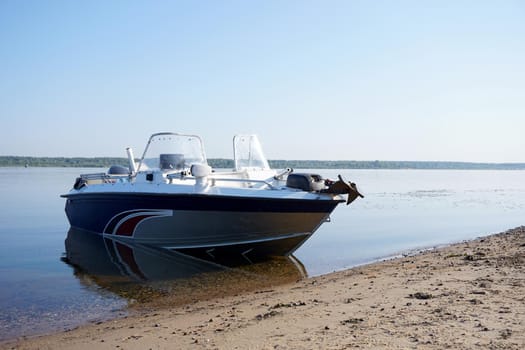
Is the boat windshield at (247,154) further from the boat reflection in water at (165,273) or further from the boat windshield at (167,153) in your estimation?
the boat reflection in water at (165,273)

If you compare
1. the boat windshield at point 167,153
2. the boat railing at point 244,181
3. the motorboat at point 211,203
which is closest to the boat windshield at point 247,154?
the motorboat at point 211,203

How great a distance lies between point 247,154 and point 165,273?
3719 mm

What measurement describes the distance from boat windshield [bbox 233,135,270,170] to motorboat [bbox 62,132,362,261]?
23 millimetres

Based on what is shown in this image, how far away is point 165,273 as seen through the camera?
349 inches

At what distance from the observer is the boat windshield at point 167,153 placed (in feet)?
35.4

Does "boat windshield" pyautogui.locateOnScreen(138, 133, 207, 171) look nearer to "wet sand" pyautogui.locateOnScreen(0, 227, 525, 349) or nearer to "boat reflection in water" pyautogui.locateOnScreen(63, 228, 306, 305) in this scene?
A: "boat reflection in water" pyautogui.locateOnScreen(63, 228, 306, 305)

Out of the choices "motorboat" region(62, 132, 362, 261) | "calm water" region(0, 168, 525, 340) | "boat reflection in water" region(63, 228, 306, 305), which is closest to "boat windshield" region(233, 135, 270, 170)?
"motorboat" region(62, 132, 362, 261)

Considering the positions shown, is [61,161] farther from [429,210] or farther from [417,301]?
[417,301]

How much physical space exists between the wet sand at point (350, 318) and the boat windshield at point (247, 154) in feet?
14.2

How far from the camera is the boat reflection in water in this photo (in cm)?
764

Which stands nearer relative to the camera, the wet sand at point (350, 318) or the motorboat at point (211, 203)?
the wet sand at point (350, 318)

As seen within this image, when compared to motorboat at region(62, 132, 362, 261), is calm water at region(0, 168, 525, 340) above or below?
below

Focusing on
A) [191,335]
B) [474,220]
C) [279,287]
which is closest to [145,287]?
[279,287]

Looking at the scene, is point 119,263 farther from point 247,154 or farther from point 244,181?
point 247,154
